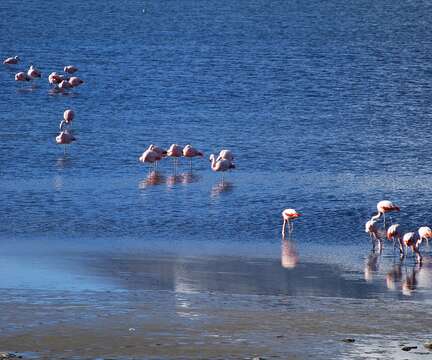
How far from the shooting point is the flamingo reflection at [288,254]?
16.8 metres

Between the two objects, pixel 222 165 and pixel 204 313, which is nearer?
pixel 204 313

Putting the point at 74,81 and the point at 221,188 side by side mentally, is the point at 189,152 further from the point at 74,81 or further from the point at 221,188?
the point at 74,81

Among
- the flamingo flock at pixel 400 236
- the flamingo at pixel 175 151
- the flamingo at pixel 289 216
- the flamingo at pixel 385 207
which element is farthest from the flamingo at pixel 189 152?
the flamingo flock at pixel 400 236

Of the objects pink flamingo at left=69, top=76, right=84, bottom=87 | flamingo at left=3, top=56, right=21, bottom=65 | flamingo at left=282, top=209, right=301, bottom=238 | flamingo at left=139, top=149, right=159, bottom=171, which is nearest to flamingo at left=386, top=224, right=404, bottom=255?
flamingo at left=282, top=209, right=301, bottom=238

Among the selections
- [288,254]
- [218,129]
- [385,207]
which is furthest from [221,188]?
[218,129]

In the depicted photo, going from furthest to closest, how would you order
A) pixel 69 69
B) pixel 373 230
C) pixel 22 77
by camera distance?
pixel 69 69
pixel 22 77
pixel 373 230

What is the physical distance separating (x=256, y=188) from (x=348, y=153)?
15.3 feet

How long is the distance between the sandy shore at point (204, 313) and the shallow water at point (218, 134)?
7.06 feet

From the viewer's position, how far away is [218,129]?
98.6ft

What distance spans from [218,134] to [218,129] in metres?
0.75

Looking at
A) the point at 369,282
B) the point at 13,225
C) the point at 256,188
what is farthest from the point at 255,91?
the point at 369,282

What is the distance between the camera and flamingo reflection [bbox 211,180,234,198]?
73.9 feet

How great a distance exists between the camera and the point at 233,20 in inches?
2596

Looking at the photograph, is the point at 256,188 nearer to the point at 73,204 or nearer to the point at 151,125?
the point at 73,204
